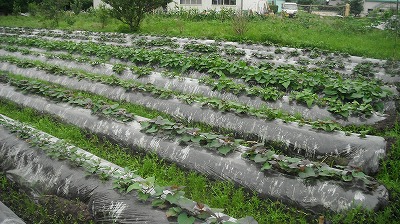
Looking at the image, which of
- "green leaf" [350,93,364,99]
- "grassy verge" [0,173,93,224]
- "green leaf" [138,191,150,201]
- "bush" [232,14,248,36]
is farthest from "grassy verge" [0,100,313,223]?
"bush" [232,14,248,36]

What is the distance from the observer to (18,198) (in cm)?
406

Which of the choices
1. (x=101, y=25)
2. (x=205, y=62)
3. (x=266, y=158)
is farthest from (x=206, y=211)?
(x=101, y=25)

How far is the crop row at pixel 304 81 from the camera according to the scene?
584 centimetres

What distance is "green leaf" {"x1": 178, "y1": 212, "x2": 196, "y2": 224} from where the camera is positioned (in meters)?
2.83

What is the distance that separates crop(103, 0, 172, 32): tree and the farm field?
427 inches

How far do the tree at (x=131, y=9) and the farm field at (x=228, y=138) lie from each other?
10.8m

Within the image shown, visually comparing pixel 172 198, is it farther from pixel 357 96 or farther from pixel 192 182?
pixel 357 96

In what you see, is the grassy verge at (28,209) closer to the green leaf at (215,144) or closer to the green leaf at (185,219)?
the green leaf at (185,219)

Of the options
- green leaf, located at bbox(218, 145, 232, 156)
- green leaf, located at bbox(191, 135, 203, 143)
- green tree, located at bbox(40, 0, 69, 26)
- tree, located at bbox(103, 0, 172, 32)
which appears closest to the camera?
green leaf, located at bbox(218, 145, 232, 156)

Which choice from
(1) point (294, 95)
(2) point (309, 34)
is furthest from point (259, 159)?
(2) point (309, 34)

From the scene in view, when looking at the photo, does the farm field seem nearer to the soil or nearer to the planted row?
the planted row

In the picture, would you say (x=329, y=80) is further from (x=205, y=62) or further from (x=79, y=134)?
(x=79, y=134)

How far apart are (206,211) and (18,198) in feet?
8.24

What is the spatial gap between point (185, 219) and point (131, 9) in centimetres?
1771
